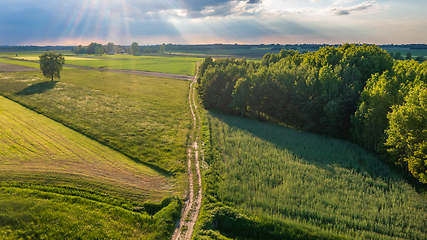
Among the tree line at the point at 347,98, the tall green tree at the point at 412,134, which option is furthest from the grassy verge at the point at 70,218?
the tree line at the point at 347,98

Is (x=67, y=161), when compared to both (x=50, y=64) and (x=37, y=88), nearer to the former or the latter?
(x=37, y=88)

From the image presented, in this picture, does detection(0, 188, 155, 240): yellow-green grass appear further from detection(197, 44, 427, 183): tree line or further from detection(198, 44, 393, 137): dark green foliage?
detection(198, 44, 393, 137): dark green foliage

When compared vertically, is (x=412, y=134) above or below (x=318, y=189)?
above

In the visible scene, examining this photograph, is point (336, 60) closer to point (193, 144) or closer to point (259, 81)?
point (259, 81)

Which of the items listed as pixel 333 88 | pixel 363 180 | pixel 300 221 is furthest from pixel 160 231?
pixel 333 88

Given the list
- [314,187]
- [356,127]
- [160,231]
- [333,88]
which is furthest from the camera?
[333,88]

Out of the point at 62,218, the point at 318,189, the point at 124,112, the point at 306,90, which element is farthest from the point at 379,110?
the point at 124,112

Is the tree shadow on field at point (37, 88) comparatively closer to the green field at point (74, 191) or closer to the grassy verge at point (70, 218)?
the green field at point (74, 191)
